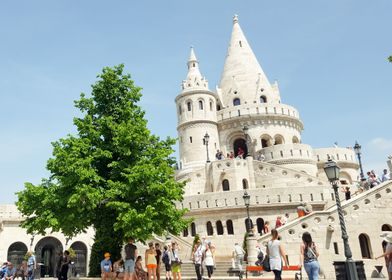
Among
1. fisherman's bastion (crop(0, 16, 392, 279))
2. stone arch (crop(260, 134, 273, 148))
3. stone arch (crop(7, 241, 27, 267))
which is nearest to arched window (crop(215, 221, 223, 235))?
fisherman's bastion (crop(0, 16, 392, 279))

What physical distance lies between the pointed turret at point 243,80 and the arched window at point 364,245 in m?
26.0

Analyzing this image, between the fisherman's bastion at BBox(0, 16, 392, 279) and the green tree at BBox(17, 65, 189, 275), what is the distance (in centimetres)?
689

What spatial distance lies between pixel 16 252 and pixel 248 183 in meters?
20.3

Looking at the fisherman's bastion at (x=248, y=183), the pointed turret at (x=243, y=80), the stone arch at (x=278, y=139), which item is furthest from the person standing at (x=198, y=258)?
the pointed turret at (x=243, y=80)

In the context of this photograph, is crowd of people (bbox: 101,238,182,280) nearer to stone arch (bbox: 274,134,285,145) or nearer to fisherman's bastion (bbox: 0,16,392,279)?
fisherman's bastion (bbox: 0,16,392,279)

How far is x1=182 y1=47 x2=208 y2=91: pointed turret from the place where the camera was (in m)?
44.1

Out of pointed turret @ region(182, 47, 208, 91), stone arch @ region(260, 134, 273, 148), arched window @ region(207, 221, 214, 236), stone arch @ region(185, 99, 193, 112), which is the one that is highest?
pointed turret @ region(182, 47, 208, 91)

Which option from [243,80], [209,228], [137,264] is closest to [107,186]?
[137,264]

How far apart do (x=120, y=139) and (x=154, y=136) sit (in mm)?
2261

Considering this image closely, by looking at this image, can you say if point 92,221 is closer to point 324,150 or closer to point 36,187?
point 36,187

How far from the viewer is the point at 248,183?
34.0 m

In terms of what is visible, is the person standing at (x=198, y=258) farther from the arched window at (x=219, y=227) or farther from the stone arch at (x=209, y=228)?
the stone arch at (x=209, y=228)

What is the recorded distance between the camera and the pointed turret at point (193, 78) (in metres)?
44.1

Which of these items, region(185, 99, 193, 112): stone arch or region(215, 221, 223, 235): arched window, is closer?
region(215, 221, 223, 235): arched window
